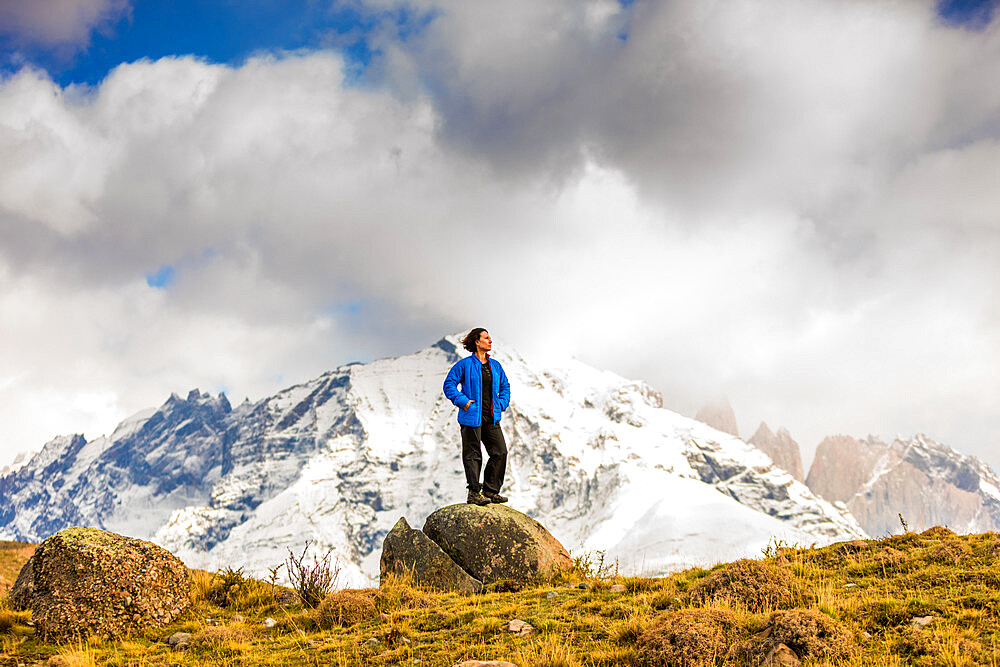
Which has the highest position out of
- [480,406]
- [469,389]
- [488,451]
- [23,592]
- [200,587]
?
[469,389]

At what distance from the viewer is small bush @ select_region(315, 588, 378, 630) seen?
33.7 ft

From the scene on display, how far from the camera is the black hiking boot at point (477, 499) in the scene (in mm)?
15555

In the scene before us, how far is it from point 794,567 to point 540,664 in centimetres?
571

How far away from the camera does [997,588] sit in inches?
331

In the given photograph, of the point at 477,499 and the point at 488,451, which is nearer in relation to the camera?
the point at 477,499

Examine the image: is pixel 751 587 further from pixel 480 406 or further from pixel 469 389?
pixel 469 389

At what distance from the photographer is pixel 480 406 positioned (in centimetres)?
1556

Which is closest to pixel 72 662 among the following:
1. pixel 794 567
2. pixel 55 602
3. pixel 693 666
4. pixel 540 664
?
pixel 55 602

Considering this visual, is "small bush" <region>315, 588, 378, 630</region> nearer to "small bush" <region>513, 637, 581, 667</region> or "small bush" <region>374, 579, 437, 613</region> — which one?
"small bush" <region>374, 579, 437, 613</region>

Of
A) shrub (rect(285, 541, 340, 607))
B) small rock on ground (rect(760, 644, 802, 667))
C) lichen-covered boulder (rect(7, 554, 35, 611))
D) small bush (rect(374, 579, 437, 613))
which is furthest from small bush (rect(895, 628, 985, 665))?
lichen-covered boulder (rect(7, 554, 35, 611))

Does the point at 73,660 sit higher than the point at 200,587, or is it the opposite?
the point at 200,587

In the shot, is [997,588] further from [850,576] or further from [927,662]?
[927,662]

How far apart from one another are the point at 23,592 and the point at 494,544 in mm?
8912

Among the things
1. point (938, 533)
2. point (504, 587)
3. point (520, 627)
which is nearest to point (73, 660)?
point (520, 627)
